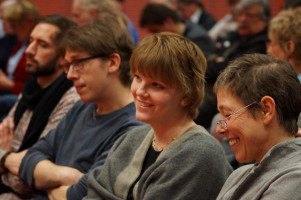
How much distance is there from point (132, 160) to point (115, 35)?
2.68 feet

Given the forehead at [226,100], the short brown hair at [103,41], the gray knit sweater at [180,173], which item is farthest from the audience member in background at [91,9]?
the forehead at [226,100]

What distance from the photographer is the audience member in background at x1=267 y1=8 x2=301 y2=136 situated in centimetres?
267

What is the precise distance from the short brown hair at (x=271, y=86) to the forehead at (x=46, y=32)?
184 centimetres

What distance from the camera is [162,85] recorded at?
80.2 inches

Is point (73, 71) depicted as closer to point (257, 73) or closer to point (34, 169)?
point (34, 169)

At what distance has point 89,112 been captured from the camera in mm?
2701

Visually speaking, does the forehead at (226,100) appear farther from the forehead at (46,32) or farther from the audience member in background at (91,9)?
the audience member in background at (91,9)

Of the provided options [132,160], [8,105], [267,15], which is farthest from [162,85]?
[267,15]

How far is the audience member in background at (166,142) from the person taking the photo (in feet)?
6.27

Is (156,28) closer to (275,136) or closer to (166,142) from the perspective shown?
(166,142)

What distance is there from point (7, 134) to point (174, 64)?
161cm

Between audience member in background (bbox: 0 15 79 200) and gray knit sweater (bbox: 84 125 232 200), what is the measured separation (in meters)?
1.01

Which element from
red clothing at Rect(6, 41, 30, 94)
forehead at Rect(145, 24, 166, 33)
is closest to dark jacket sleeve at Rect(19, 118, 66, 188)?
red clothing at Rect(6, 41, 30, 94)

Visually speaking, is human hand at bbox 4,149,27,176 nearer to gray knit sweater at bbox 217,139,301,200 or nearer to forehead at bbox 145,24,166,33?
gray knit sweater at bbox 217,139,301,200
